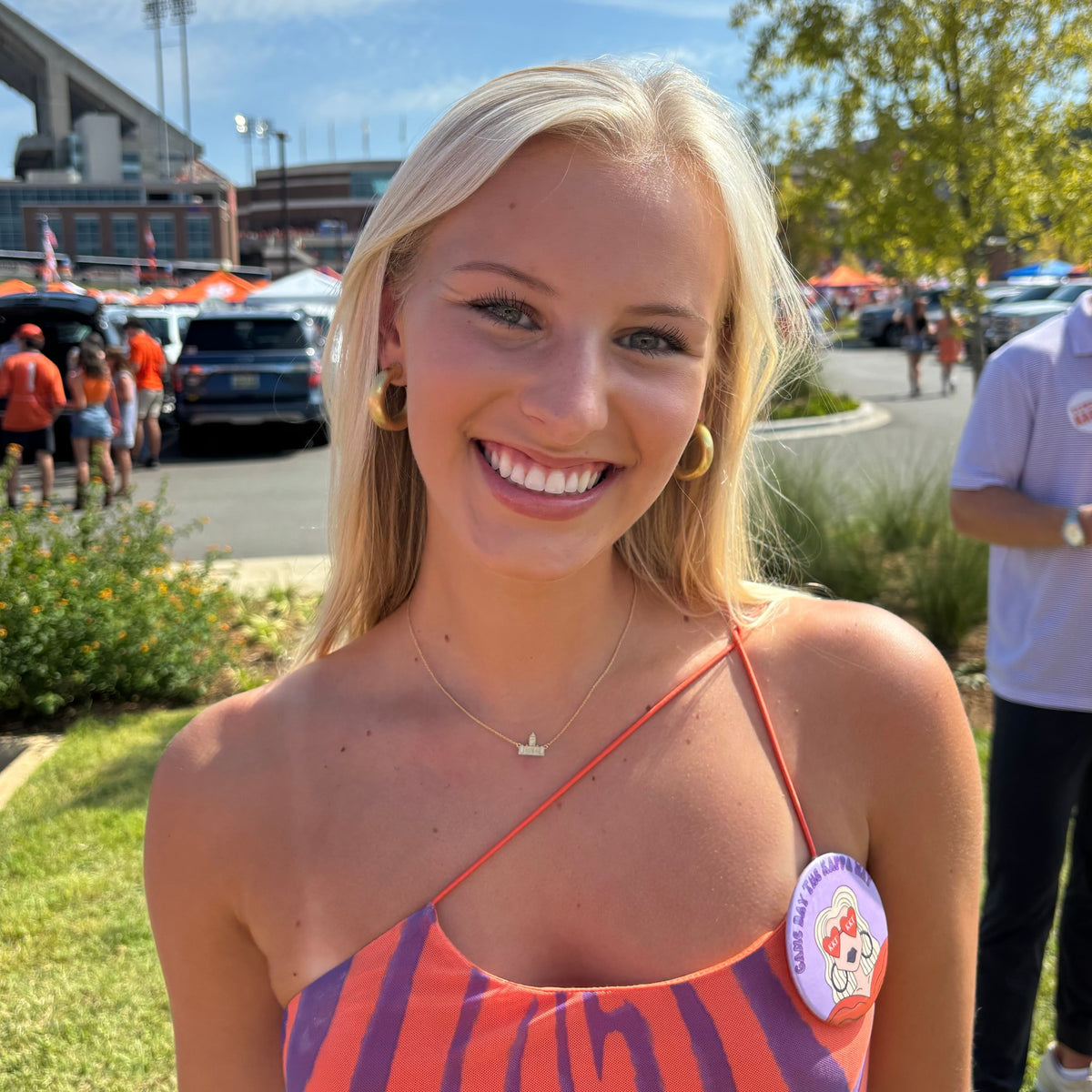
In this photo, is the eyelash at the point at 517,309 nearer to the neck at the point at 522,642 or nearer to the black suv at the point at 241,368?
the neck at the point at 522,642

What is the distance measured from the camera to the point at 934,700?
151 centimetres

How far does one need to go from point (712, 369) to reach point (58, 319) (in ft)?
49.6

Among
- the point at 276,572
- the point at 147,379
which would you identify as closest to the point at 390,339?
the point at 276,572

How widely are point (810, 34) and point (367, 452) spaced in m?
6.46

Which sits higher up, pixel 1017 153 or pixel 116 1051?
pixel 1017 153

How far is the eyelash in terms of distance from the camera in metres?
1.41

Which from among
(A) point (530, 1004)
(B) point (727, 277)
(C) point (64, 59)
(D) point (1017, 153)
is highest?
(C) point (64, 59)

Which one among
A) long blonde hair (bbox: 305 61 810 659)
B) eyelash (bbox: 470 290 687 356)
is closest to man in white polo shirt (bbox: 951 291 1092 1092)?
long blonde hair (bbox: 305 61 810 659)

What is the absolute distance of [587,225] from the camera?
4.57ft

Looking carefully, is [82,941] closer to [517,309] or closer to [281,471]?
[517,309]

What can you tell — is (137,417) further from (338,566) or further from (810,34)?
(338,566)

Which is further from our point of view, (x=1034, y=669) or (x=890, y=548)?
(x=890, y=548)

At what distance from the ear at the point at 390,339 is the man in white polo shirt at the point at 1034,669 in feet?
5.92

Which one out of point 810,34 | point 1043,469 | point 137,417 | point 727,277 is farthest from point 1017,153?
point 137,417
